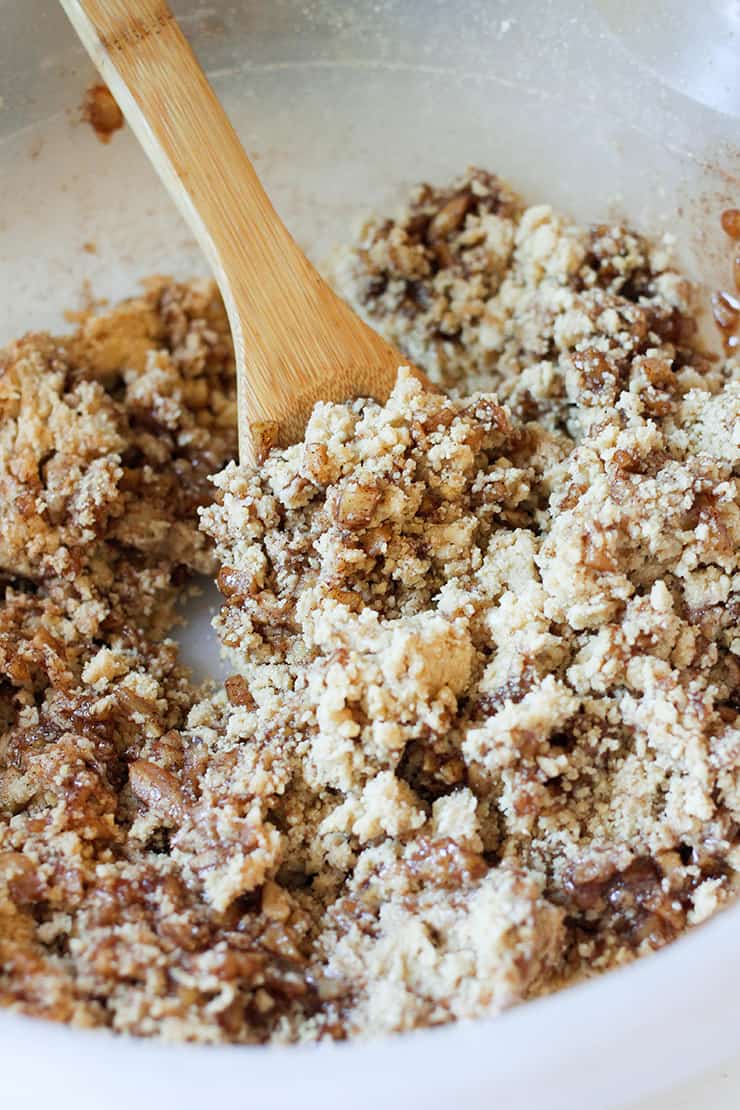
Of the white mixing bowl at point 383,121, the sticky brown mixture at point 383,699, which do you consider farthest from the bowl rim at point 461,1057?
the white mixing bowl at point 383,121

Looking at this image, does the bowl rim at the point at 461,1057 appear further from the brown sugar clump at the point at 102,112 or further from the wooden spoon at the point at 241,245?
the brown sugar clump at the point at 102,112

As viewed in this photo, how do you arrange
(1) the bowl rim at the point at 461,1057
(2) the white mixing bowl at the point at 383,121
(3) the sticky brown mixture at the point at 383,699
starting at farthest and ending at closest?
(2) the white mixing bowl at the point at 383,121 → (3) the sticky brown mixture at the point at 383,699 → (1) the bowl rim at the point at 461,1057

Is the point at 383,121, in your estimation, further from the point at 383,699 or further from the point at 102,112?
the point at 383,699

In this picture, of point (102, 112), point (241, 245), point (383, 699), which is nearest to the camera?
point (383, 699)

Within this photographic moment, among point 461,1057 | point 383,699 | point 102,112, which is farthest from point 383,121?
point 461,1057

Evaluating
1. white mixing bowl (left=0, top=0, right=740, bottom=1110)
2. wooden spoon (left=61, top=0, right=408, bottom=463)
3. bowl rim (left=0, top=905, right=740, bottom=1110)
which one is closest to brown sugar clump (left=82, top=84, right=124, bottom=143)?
white mixing bowl (left=0, top=0, right=740, bottom=1110)
